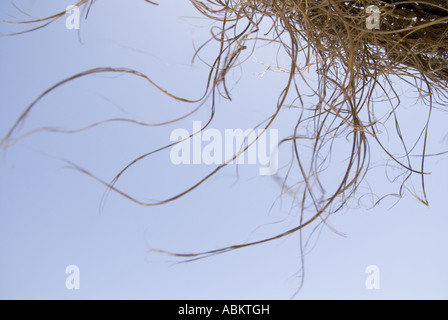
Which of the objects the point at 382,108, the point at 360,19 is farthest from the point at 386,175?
the point at 360,19

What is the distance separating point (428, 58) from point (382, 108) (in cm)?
13

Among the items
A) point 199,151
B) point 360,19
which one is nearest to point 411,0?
point 360,19

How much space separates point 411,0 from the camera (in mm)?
125

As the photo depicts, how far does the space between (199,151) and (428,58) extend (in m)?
0.14

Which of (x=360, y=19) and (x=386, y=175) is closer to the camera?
(x=360, y=19)
